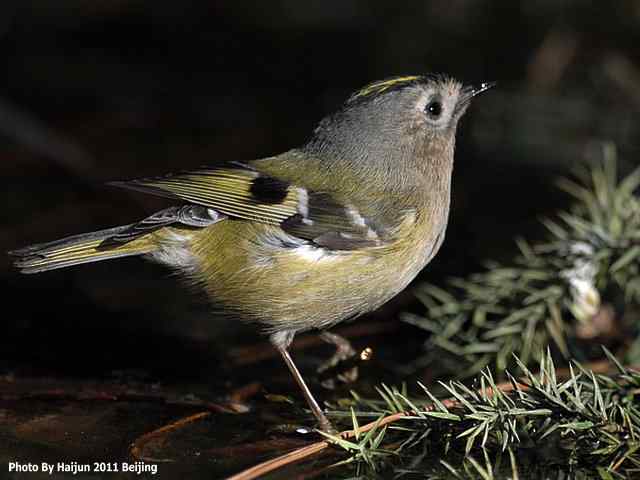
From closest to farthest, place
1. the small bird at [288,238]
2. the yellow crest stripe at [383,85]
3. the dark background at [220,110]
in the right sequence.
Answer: the small bird at [288,238] → the yellow crest stripe at [383,85] → the dark background at [220,110]

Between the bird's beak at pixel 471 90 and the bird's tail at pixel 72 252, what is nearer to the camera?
the bird's tail at pixel 72 252

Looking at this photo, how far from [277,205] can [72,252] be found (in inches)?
19.1

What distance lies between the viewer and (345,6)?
4695 millimetres

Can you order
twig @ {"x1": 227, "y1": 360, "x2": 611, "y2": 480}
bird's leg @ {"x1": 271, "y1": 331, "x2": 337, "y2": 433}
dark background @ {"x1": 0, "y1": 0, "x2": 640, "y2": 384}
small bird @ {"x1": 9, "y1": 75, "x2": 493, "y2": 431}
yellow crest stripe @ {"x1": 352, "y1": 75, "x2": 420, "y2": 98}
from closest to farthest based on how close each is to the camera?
twig @ {"x1": 227, "y1": 360, "x2": 611, "y2": 480}, bird's leg @ {"x1": 271, "y1": 331, "x2": 337, "y2": 433}, small bird @ {"x1": 9, "y1": 75, "x2": 493, "y2": 431}, yellow crest stripe @ {"x1": 352, "y1": 75, "x2": 420, "y2": 98}, dark background @ {"x1": 0, "y1": 0, "x2": 640, "y2": 384}

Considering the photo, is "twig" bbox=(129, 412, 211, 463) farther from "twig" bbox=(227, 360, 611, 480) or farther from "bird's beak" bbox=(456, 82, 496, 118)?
"bird's beak" bbox=(456, 82, 496, 118)

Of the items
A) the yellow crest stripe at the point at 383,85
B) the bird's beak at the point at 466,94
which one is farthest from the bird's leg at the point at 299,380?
the bird's beak at the point at 466,94

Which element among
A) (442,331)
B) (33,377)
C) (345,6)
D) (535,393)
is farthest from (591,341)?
(345,6)

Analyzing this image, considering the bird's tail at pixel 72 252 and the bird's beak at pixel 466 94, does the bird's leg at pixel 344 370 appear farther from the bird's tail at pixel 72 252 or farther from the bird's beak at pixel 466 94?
the bird's beak at pixel 466 94

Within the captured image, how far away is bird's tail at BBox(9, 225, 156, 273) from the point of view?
88.7 inches

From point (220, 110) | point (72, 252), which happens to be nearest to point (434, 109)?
point (72, 252)

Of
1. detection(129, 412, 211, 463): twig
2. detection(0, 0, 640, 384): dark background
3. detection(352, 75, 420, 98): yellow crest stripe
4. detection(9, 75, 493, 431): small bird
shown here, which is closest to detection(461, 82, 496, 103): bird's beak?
detection(352, 75, 420, 98): yellow crest stripe

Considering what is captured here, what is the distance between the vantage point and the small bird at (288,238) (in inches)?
86.6

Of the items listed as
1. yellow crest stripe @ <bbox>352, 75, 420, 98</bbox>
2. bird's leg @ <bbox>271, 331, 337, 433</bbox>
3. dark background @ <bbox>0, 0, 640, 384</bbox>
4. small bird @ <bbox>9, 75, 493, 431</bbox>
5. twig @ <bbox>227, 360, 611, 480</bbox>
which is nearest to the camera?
twig @ <bbox>227, 360, 611, 480</bbox>

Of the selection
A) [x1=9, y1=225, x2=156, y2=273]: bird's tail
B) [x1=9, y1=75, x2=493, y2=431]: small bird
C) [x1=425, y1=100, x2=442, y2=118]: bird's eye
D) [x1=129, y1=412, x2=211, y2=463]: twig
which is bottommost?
[x1=129, y1=412, x2=211, y2=463]: twig
